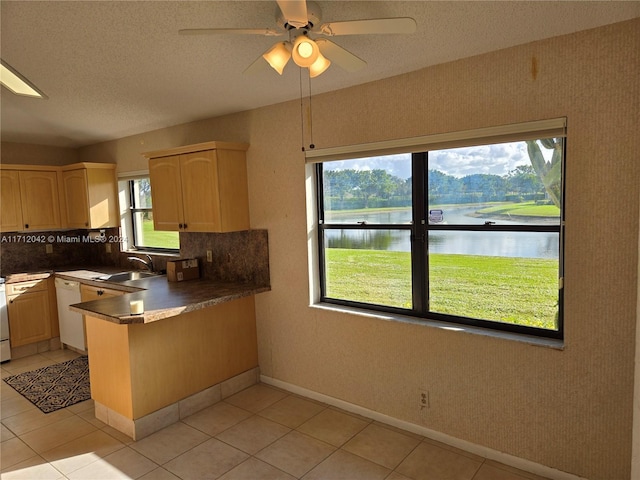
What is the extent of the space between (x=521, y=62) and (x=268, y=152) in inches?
78.4

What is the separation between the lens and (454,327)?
273cm

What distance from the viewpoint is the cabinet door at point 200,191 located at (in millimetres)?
3543

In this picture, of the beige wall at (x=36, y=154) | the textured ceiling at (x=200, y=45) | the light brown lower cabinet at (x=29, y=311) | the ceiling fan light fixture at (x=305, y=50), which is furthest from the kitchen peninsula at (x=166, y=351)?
the beige wall at (x=36, y=154)

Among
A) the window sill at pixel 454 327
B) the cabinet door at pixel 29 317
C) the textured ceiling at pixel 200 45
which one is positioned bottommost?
the cabinet door at pixel 29 317

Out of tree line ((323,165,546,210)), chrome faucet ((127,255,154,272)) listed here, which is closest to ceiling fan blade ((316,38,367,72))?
tree line ((323,165,546,210))

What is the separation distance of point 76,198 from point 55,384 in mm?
2139

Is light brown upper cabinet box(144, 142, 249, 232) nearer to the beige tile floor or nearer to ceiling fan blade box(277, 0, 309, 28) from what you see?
the beige tile floor

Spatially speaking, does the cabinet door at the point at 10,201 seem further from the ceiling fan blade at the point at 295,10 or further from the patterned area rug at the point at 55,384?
the ceiling fan blade at the point at 295,10

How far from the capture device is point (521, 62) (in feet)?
7.64

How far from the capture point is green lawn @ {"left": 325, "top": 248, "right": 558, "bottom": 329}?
248 cm

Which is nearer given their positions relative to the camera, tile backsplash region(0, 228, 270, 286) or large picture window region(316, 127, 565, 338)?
large picture window region(316, 127, 565, 338)

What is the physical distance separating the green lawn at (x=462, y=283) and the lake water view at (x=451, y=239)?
1.7 inches

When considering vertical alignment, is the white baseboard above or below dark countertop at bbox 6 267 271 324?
below

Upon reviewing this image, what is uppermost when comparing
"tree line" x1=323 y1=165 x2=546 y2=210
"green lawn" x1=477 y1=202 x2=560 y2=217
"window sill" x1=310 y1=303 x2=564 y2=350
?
"tree line" x1=323 y1=165 x2=546 y2=210
